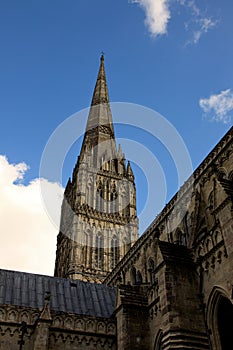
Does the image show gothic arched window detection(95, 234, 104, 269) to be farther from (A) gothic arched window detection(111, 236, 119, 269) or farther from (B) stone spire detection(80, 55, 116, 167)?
(B) stone spire detection(80, 55, 116, 167)

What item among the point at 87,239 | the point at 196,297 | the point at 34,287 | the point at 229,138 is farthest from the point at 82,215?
the point at 196,297

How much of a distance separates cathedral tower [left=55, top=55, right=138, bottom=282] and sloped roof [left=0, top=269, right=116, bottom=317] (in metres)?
19.2

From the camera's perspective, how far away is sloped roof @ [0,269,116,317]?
2078 cm

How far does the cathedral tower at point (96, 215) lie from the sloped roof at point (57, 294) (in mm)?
19153

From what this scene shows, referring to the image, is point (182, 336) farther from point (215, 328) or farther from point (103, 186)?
point (103, 186)

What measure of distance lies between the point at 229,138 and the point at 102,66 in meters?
60.0

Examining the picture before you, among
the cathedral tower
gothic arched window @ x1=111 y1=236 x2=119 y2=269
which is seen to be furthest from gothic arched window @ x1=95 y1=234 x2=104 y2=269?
gothic arched window @ x1=111 y1=236 x2=119 y2=269

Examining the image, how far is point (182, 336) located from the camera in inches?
524

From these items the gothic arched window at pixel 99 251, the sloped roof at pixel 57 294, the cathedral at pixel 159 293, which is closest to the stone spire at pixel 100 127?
the gothic arched window at pixel 99 251

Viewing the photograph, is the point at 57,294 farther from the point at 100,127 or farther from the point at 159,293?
the point at 100,127

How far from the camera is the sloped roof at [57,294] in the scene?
20.8 metres

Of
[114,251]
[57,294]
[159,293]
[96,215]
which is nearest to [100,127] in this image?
[96,215]

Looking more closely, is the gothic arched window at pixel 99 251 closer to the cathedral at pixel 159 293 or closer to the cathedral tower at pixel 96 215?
the cathedral tower at pixel 96 215

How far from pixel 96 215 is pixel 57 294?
88.1ft
